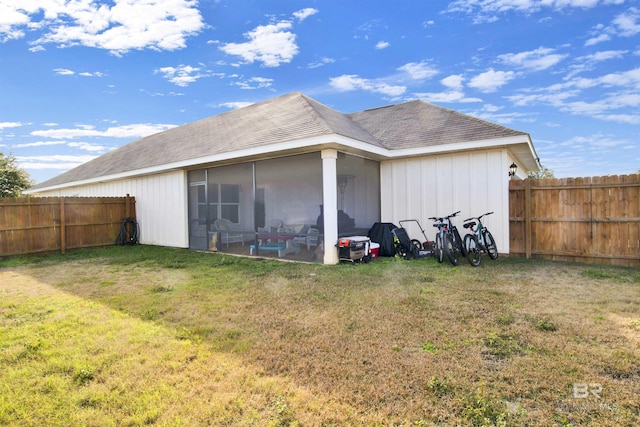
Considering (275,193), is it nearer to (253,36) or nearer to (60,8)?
(253,36)

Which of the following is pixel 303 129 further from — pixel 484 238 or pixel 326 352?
pixel 326 352

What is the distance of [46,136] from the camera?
56.6 ft

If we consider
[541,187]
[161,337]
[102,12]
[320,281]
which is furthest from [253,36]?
[161,337]

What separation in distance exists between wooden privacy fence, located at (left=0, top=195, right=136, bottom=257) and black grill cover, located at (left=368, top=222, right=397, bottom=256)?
8845mm

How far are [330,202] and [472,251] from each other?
10.3ft

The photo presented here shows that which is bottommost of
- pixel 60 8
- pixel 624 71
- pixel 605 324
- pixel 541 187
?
pixel 605 324

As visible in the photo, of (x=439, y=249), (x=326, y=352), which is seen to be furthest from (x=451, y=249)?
(x=326, y=352)

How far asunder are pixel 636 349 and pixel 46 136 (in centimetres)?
2315

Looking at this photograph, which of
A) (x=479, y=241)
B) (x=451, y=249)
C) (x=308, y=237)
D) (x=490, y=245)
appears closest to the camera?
(x=451, y=249)

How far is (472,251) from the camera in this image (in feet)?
22.2

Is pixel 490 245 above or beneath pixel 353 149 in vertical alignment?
beneath

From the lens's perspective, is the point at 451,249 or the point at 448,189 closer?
the point at 451,249

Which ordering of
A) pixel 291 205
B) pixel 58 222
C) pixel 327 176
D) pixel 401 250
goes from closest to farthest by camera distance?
pixel 327 176
pixel 291 205
pixel 401 250
pixel 58 222

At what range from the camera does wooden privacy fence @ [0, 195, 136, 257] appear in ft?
28.7
